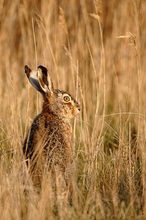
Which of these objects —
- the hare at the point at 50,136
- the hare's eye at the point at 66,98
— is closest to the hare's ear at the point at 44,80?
the hare at the point at 50,136

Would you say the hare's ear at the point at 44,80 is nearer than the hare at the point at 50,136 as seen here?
No

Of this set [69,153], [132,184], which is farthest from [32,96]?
[132,184]

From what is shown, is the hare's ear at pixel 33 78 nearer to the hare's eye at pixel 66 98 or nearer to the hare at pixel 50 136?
the hare at pixel 50 136

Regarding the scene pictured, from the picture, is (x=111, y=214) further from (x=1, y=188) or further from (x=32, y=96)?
(x=32, y=96)

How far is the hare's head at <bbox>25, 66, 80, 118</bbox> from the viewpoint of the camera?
584cm

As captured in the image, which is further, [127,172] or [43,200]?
[127,172]

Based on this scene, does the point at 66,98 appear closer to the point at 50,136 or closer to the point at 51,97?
the point at 51,97

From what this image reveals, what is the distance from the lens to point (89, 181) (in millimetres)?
5059

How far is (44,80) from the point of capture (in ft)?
19.4

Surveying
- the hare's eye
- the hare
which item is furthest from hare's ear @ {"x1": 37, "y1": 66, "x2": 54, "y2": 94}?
the hare's eye

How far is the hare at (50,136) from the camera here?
499 cm

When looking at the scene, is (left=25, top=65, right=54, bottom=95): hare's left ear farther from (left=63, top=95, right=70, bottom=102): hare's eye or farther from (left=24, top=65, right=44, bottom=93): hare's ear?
(left=63, top=95, right=70, bottom=102): hare's eye

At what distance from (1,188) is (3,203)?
15 cm

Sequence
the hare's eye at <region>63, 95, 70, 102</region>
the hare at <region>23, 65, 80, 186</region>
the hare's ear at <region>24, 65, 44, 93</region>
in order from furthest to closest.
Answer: the hare's eye at <region>63, 95, 70, 102</region> < the hare's ear at <region>24, 65, 44, 93</region> < the hare at <region>23, 65, 80, 186</region>
